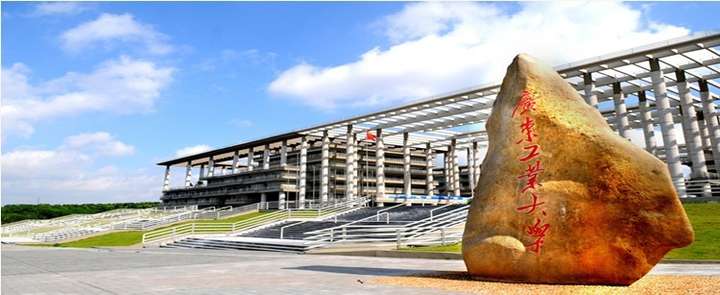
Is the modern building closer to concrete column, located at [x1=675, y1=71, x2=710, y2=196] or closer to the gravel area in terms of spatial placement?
concrete column, located at [x1=675, y1=71, x2=710, y2=196]

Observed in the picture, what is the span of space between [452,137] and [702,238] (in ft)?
161

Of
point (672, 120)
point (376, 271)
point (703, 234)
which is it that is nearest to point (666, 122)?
point (672, 120)

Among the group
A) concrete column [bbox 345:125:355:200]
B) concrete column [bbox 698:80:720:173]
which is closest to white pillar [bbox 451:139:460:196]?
concrete column [bbox 345:125:355:200]

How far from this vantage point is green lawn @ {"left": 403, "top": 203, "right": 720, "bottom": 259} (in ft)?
53.5

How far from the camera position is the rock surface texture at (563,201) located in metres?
9.27

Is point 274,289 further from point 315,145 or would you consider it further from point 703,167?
point 315,145

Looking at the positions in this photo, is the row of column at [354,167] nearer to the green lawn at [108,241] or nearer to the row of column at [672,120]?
the green lawn at [108,241]

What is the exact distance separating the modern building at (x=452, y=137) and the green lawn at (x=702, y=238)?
30.5 ft

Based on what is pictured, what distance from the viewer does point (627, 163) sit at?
9.60 metres

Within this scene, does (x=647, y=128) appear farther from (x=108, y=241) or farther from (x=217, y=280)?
(x=108, y=241)

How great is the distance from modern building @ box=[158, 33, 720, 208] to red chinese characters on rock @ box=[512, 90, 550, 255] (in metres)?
27.5

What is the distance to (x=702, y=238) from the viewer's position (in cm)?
1880

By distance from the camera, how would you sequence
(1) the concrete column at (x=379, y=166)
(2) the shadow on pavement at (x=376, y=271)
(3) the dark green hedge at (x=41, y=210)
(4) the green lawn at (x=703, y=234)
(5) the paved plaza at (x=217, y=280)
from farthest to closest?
(3) the dark green hedge at (x=41, y=210), (1) the concrete column at (x=379, y=166), (4) the green lawn at (x=703, y=234), (2) the shadow on pavement at (x=376, y=271), (5) the paved plaza at (x=217, y=280)

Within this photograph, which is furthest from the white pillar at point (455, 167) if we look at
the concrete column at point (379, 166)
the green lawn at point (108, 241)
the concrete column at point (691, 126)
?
the green lawn at point (108, 241)
